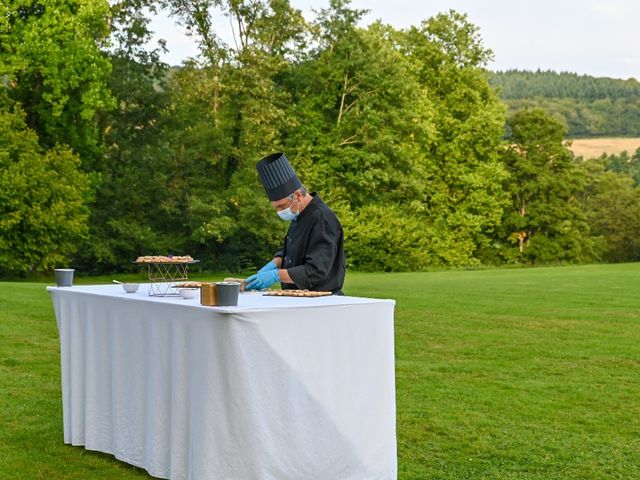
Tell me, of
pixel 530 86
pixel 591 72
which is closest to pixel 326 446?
pixel 530 86

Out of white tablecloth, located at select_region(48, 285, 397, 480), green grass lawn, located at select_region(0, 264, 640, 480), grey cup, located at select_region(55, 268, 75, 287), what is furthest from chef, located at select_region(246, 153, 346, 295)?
grey cup, located at select_region(55, 268, 75, 287)

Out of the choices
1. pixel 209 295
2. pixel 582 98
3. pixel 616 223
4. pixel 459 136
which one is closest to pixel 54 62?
pixel 459 136

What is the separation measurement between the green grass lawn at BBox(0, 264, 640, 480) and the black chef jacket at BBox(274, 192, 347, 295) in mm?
1398

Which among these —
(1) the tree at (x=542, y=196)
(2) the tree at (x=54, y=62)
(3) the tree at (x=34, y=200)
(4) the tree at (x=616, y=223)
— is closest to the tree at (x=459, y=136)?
(1) the tree at (x=542, y=196)

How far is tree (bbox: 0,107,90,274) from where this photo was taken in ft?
112

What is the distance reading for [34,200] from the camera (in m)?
35.0

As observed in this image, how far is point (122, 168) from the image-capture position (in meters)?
40.2

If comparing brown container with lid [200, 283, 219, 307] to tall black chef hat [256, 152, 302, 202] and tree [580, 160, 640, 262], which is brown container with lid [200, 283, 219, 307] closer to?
tall black chef hat [256, 152, 302, 202]

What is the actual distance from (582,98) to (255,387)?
105 metres

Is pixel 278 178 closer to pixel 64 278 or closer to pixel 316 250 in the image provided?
pixel 316 250

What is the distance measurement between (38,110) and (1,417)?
30.7 m

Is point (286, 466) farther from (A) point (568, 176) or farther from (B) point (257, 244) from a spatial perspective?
(A) point (568, 176)

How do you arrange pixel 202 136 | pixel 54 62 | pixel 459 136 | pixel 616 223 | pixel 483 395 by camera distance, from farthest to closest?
1. pixel 616 223
2. pixel 459 136
3. pixel 202 136
4. pixel 54 62
5. pixel 483 395

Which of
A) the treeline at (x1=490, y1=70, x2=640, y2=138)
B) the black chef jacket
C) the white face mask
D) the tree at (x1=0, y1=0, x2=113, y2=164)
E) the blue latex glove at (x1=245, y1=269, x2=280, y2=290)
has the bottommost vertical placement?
the blue latex glove at (x1=245, y1=269, x2=280, y2=290)
